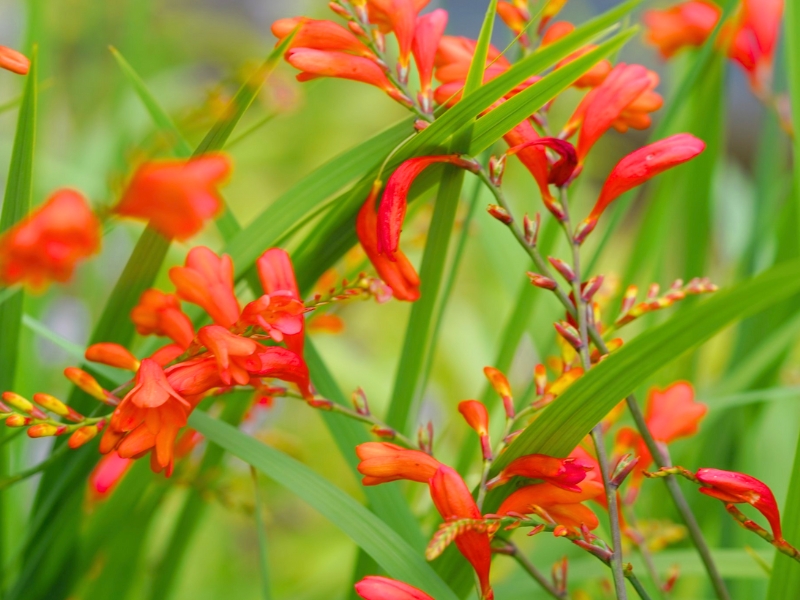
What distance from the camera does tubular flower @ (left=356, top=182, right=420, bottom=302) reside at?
1.45 feet

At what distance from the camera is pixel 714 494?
40cm

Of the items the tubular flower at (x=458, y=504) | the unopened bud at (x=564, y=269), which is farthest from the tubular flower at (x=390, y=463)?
the unopened bud at (x=564, y=269)

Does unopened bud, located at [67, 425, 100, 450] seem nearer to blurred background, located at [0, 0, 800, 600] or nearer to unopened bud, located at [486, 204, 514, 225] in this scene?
blurred background, located at [0, 0, 800, 600]

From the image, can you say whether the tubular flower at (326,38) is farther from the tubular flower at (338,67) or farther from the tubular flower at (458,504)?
the tubular flower at (458,504)

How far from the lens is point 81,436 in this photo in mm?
393

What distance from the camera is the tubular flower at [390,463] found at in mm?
407

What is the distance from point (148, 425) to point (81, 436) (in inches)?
1.4

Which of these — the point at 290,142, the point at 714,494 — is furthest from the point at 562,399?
the point at 290,142

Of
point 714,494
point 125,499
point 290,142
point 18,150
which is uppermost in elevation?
point 290,142

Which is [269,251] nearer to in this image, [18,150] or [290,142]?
[18,150]

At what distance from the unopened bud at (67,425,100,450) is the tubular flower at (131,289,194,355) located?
70 mm

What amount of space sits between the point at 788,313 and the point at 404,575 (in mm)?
528

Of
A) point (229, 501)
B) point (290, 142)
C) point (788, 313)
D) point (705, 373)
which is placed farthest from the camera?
point (290, 142)

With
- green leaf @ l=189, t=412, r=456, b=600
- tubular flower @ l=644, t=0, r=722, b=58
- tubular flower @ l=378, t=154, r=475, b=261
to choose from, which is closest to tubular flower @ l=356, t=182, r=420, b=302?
tubular flower @ l=378, t=154, r=475, b=261
